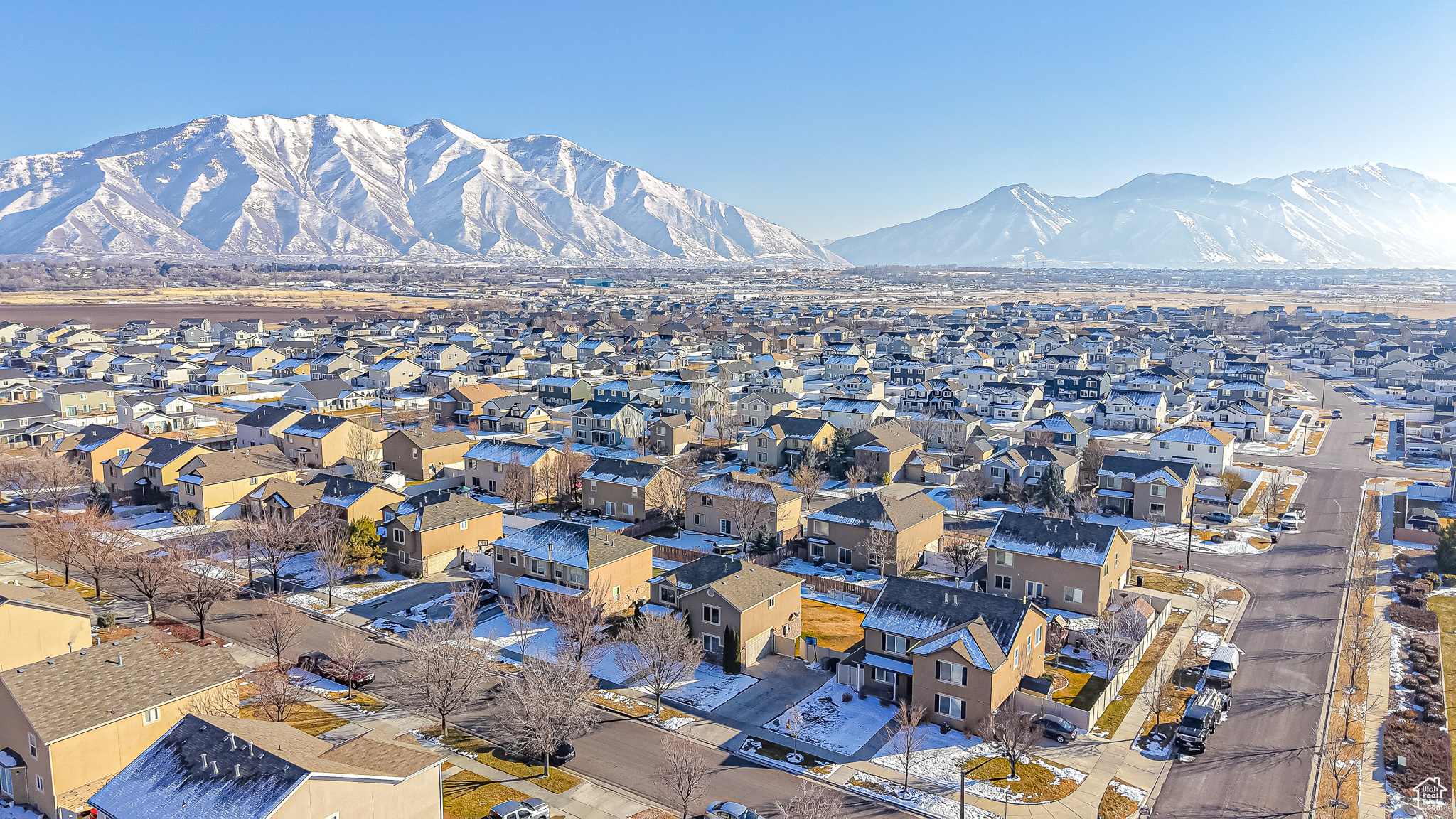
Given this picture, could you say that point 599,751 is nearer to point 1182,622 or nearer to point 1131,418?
point 1182,622

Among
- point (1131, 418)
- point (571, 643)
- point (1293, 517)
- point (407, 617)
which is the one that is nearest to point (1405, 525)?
point (1293, 517)

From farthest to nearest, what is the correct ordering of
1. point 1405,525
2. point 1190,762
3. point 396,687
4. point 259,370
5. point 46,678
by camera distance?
1. point 259,370
2. point 1405,525
3. point 396,687
4. point 1190,762
5. point 46,678

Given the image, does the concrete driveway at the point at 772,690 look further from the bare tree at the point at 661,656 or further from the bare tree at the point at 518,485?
the bare tree at the point at 518,485

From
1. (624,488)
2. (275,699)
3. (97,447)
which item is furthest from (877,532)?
(97,447)

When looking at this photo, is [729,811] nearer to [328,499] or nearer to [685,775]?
[685,775]

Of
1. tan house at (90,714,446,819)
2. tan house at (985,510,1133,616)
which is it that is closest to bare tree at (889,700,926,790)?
tan house at (985,510,1133,616)

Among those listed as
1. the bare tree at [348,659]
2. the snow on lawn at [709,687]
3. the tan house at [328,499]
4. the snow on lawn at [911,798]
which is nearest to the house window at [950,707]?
the snow on lawn at [911,798]
